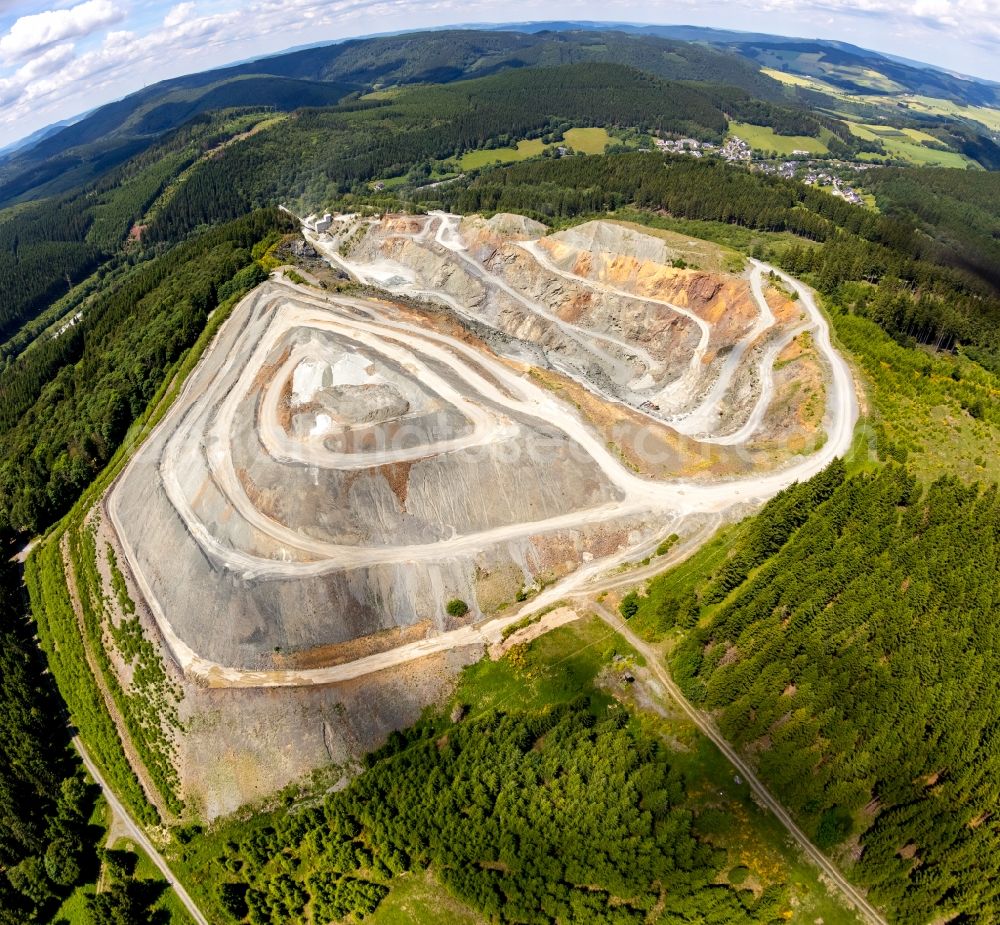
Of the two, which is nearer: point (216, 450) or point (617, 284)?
point (216, 450)

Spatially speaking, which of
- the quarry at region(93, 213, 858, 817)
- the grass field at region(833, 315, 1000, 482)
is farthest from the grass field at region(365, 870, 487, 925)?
the grass field at region(833, 315, 1000, 482)

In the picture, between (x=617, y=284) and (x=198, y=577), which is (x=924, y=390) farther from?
(x=198, y=577)

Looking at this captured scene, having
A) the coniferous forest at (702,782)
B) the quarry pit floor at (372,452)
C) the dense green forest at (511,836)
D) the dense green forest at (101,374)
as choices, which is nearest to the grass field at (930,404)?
the coniferous forest at (702,782)

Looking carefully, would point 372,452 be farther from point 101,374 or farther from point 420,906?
point 101,374

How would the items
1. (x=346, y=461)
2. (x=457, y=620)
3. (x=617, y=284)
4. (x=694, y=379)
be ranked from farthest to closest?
(x=617, y=284), (x=694, y=379), (x=346, y=461), (x=457, y=620)

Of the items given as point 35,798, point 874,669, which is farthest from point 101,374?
point 874,669

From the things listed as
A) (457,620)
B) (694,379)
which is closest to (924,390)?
(694,379)
